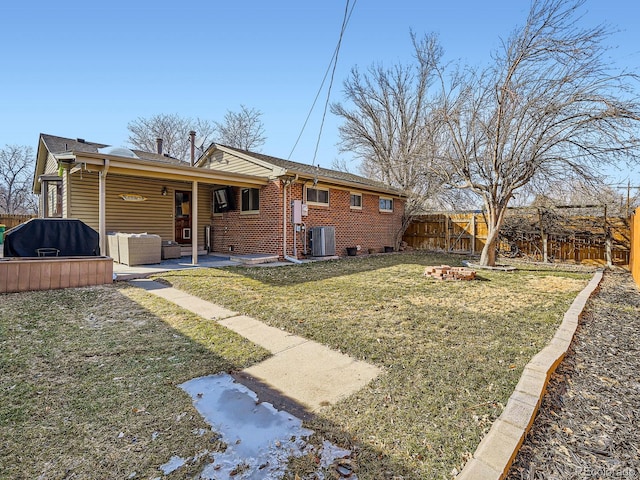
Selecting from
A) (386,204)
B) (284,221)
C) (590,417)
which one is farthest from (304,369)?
(386,204)

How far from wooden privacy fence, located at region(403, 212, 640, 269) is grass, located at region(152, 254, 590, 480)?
3.87m

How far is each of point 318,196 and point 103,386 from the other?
30.2ft

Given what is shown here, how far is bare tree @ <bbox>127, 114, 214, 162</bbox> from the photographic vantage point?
2641 centimetres

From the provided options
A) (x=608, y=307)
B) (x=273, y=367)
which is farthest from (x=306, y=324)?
(x=608, y=307)

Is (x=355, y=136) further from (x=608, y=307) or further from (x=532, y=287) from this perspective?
(x=608, y=307)

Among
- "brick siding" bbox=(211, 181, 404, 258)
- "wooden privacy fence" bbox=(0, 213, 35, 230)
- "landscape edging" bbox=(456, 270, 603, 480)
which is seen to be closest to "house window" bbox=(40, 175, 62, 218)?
"brick siding" bbox=(211, 181, 404, 258)

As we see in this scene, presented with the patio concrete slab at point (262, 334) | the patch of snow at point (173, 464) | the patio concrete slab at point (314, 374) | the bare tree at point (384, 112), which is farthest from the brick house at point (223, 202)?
the bare tree at point (384, 112)

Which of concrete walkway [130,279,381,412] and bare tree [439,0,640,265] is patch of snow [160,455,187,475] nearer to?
concrete walkway [130,279,381,412]

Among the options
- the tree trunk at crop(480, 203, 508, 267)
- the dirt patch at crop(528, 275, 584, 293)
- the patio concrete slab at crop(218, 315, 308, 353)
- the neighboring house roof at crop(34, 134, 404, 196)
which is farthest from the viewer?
the neighboring house roof at crop(34, 134, 404, 196)

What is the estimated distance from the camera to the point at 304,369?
2918mm

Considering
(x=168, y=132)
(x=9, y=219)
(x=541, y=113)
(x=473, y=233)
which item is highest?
(x=168, y=132)

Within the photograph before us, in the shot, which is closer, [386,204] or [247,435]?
[247,435]

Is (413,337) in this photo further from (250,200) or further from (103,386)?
(250,200)

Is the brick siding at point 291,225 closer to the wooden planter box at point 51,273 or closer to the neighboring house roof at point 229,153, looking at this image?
the neighboring house roof at point 229,153
